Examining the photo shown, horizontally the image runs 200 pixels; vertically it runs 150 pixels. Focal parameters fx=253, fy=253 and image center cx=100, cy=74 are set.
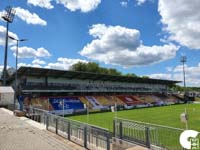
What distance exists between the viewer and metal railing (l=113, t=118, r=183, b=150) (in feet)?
32.2

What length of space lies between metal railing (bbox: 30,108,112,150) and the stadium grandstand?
87.4ft

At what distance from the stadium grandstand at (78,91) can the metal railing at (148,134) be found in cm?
2795

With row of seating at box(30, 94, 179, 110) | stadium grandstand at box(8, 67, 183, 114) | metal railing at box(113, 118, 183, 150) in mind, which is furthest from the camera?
stadium grandstand at box(8, 67, 183, 114)

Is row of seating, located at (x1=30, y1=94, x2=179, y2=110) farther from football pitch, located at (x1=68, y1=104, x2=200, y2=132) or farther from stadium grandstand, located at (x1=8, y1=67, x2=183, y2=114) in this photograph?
football pitch, located at (x1=68, y1=104, x2=200, y2=132)

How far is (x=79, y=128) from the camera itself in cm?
1114

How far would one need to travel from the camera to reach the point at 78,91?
186ft

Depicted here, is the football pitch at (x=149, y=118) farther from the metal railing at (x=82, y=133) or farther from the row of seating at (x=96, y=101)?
the metal railing at (x=82, y=133)

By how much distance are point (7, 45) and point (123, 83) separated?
3674cm

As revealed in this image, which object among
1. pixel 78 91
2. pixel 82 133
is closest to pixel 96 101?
pixel 78 91

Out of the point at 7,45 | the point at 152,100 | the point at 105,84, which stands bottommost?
the point at 152,100

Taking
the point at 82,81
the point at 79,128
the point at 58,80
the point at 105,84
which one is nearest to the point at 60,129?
the point at 79,128

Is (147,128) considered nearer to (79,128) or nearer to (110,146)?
(110,146)

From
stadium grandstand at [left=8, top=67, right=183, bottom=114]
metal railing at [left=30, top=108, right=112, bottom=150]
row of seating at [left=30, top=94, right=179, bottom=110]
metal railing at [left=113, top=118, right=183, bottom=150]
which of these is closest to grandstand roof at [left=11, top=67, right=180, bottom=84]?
stadium grandstand at [left=8, top=67, right=183, bottom=114]

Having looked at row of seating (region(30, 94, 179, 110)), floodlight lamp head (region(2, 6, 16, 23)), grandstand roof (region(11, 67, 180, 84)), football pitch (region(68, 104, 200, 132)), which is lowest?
football pitch (region(68, 104, 200, 132))
